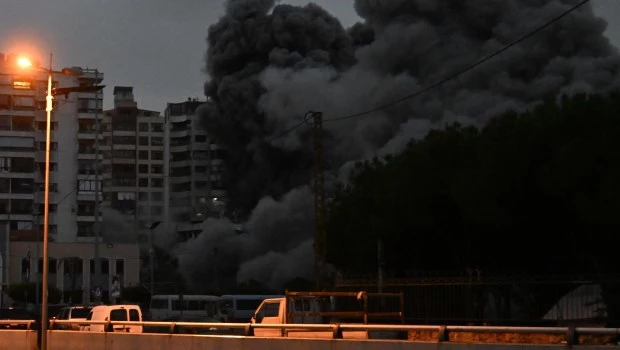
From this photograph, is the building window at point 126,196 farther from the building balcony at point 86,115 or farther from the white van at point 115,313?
the white van at point 115,313

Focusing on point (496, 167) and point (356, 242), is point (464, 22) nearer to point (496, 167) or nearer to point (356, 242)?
point (356, 242)

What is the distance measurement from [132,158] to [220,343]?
126353mm

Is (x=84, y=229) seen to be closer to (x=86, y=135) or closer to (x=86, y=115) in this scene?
(x=86, y=135)

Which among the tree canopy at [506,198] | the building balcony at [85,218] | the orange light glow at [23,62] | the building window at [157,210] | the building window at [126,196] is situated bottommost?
the tree canopy at [506,198]

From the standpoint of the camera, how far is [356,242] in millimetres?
56625

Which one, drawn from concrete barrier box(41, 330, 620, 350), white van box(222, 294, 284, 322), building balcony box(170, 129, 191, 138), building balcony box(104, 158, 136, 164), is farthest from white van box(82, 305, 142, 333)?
building balcony box(170, 129, 191, 138)

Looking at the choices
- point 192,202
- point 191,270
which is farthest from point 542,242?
point 192,202

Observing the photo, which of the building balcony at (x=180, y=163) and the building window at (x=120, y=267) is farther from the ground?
the building balcony at (x=180, y=163)

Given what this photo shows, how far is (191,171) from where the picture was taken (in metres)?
141

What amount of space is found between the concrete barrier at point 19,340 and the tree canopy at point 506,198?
19778 mm

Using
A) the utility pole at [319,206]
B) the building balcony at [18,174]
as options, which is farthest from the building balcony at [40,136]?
the utility pole at [319,206]

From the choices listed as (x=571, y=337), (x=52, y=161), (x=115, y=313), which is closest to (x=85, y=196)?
(x=52, y=161)

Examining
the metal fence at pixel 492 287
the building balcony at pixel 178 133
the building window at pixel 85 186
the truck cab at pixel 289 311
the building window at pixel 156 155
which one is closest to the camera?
the truck cab at pixel 289 311

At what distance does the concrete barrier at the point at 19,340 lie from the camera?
2959 cm
